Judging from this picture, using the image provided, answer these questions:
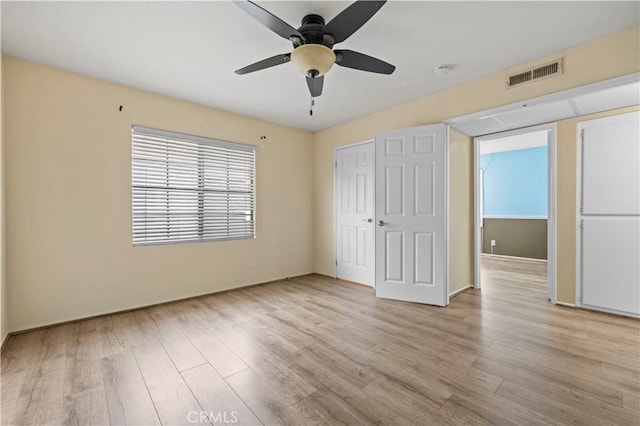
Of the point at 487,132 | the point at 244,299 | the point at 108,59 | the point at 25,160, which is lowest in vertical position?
the point at 244,299

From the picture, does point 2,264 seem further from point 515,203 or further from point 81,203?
point 515,203

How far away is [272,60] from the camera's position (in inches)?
83.3

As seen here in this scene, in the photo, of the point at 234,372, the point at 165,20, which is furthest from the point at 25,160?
the point at 234,372

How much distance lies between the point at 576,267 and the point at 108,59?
5.47 m

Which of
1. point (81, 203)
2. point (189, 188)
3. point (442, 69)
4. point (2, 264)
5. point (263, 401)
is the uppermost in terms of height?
point (442, 69)

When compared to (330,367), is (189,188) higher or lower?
higher

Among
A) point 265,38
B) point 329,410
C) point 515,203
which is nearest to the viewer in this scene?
point 329,410

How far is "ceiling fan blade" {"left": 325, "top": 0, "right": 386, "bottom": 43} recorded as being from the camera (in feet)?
5.14

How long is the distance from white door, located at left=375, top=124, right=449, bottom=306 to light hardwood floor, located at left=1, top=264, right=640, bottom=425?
38 cm

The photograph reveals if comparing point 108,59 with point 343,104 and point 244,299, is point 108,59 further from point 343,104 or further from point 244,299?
point 244,299


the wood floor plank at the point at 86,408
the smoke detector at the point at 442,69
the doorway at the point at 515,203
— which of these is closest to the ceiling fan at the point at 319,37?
the smoke detector at the point at 442,69

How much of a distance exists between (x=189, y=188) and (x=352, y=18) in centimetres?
288

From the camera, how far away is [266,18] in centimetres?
170

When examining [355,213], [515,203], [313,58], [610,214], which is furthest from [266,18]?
[515,203]
